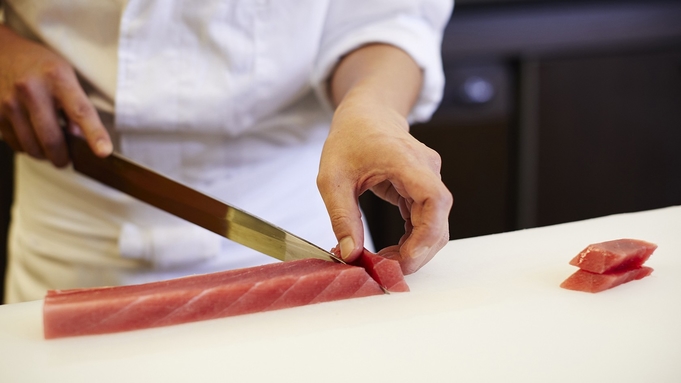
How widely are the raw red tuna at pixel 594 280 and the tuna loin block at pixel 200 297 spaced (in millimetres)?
257

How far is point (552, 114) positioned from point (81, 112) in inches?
69.9

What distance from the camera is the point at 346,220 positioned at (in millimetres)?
931

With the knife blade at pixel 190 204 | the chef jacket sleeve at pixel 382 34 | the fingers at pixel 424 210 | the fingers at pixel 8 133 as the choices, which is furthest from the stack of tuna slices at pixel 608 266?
the fingers at pixel 8 133

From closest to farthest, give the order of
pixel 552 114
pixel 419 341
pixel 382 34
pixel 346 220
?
pixel 419 341 < pixel 346 220 < pixel 382 34 < pixel 552 114

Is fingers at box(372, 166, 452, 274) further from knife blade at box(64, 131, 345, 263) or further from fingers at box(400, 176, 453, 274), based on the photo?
knife blade at box(64, 131, 345, 263)

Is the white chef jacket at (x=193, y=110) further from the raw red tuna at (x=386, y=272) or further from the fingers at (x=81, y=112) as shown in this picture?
the raw red tuna at (x=386, y=272)

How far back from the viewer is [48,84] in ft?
3.94

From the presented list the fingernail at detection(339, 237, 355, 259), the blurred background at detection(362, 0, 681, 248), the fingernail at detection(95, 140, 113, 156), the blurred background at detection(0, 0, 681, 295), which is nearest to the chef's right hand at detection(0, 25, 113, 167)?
the fingernail at detection(95, 140, 113, 156)

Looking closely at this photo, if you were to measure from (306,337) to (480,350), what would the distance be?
0.66 ft

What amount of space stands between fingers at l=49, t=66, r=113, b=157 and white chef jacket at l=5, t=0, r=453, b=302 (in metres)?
0.07

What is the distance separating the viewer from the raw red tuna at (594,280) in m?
0.94

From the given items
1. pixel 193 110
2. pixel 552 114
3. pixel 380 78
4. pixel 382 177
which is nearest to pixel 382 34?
pixel 380 78

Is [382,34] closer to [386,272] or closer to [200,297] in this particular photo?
[386,272]

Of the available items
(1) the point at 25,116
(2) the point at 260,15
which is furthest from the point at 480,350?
(1) the point at 25,116
